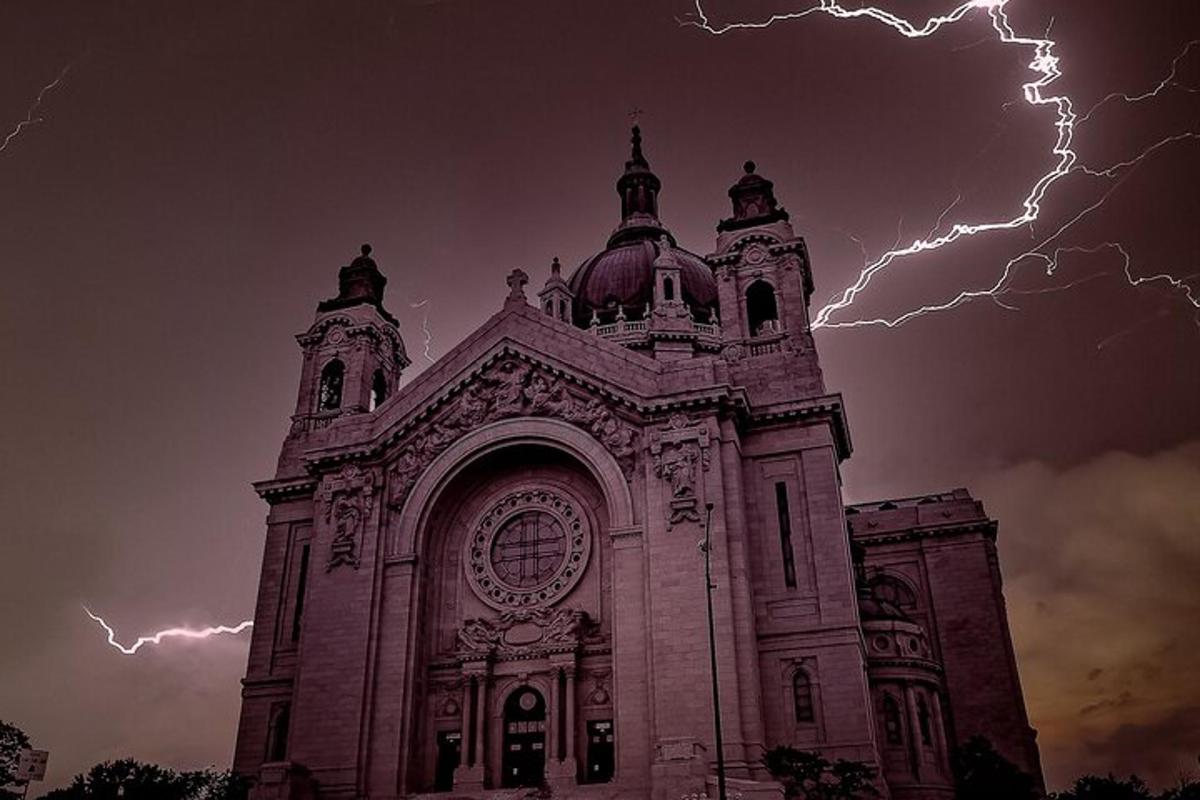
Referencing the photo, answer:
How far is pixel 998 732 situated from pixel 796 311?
70.0ft

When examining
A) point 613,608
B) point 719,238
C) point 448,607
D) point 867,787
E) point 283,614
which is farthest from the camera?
point 719,238

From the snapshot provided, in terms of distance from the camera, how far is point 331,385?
149 ft

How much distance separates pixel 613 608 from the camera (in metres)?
33.7

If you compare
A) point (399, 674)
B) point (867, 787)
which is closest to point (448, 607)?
point (399, 674)

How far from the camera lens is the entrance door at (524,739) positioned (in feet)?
111

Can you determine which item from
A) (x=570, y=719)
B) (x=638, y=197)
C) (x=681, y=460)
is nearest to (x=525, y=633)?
(x=570, y=719)

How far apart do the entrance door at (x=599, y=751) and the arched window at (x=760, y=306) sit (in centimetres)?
1640

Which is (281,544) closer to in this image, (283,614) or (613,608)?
(283,614)

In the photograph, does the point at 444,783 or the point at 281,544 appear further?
the point at 281,544

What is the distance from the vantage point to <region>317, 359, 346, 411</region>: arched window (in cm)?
4488

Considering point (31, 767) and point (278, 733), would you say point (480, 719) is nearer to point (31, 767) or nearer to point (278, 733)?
point (278, 733)

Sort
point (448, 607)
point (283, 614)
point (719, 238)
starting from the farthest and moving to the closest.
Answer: point (719, 238) < point (283, 614) < point (448, 607)

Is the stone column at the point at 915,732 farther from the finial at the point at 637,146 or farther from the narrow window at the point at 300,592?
the finial at the point at 637,146

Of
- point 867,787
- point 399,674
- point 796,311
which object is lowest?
point 867,787
